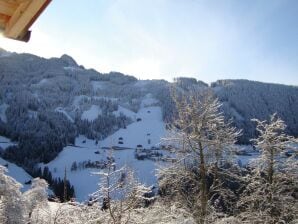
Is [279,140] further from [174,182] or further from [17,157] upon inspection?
[17,157]

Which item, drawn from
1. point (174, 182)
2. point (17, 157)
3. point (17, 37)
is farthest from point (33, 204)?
point (17, 157)

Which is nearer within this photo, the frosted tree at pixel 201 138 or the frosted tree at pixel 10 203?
the frosted tree at pixel 201 138

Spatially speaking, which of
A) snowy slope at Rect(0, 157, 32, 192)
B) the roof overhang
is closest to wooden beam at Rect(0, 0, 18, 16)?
the roof overhang

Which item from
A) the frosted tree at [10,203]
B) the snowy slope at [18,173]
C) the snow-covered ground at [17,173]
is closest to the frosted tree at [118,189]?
the frosted tree at [10,203]

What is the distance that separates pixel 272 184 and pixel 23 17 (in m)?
12.3

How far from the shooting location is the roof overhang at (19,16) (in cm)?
259

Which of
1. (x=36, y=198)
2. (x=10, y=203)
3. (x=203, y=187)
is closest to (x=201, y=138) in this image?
(x=203, y=187)

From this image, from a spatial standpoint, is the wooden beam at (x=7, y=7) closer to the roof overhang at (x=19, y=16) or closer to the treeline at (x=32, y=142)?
the roof overhang at (x=19, y=16)

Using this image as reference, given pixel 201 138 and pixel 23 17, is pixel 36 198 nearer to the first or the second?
pixel 201 138

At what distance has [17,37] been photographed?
9.61ft

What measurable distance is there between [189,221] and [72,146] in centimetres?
18543

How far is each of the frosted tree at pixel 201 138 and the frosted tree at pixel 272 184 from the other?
198cm

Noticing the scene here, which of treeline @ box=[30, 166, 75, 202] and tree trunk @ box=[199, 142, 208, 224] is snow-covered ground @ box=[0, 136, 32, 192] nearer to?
treeline @ box=[30, 166, 75, 202]

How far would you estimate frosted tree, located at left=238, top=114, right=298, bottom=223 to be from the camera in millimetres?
13188
